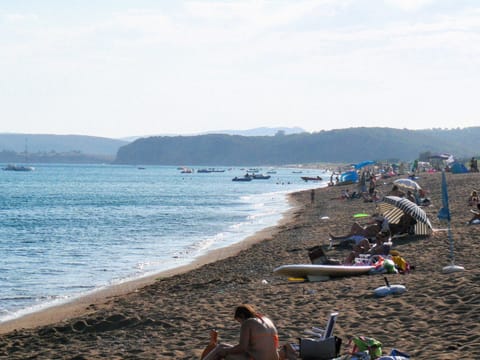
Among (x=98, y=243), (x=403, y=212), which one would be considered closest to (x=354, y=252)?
(x=403, y=212)

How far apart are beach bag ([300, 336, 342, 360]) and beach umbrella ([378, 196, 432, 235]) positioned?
992cm

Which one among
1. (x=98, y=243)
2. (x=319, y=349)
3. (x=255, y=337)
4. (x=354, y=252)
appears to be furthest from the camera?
(x=98, y=243)

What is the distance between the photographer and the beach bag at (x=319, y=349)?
7.86 meters

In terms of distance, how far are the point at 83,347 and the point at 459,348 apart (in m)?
4.78

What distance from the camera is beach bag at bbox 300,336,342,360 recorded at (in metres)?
7.86

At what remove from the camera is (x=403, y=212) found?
18.1 meters

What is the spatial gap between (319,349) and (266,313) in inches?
114

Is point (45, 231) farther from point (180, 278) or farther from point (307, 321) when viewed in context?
point (307, 321)

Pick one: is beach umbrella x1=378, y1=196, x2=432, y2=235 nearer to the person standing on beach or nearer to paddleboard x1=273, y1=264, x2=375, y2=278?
paddleboard x1=273, y1=264, x2=375, y2=278

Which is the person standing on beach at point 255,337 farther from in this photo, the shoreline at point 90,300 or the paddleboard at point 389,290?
the shoreline at point 90,300

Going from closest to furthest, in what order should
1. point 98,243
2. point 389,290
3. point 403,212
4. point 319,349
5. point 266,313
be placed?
point 319,349
point 266,313
point 389,290
point 403,212
point 98,243

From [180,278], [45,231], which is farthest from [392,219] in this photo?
[45,231]

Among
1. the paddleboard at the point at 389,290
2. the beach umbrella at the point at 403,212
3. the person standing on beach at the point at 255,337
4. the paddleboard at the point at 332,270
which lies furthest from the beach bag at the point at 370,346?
the beach umbrella at the point at 403,212

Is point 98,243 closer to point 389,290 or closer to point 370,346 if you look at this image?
point 389,290
